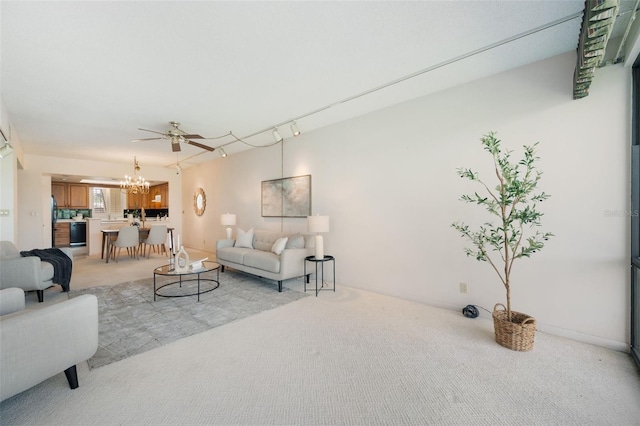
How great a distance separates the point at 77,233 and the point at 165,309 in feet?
24.9

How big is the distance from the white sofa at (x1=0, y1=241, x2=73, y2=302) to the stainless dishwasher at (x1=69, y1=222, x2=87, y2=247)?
5.57 meters

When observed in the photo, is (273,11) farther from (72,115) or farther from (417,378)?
(72,115)

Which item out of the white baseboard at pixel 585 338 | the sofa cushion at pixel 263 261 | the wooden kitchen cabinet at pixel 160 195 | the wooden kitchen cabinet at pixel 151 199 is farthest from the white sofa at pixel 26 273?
the wooden kitchen cabinet at pixel 151 199

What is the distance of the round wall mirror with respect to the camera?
785 cm

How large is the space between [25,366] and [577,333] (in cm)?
417

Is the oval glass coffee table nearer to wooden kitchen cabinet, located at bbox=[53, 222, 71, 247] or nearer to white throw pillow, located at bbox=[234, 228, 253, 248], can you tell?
white throw pillow, located at bbox=[234, 228, 253, 248]

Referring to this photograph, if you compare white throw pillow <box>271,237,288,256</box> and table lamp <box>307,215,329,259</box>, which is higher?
table lamp <box>307,215,329,259</box>

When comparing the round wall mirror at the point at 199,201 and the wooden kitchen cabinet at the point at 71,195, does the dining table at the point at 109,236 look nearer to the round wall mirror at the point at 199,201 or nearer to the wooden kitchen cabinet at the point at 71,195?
the round wall mirror at the point at 199,201

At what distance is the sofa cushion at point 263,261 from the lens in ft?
13.3

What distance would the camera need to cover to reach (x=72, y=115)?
3969 mm

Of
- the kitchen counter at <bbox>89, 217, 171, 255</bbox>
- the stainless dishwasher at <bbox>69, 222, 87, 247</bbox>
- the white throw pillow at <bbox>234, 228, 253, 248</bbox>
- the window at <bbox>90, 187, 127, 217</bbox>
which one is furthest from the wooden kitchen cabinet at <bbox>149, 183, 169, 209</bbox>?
the white throw pillow at <bbox>234, 228, 253, 248</bbox>

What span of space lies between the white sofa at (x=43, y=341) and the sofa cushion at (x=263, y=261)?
2344 millimetres

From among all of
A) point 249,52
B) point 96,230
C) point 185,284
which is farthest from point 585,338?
point 96,230

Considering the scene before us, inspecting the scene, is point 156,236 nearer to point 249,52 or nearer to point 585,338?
point 249,52
